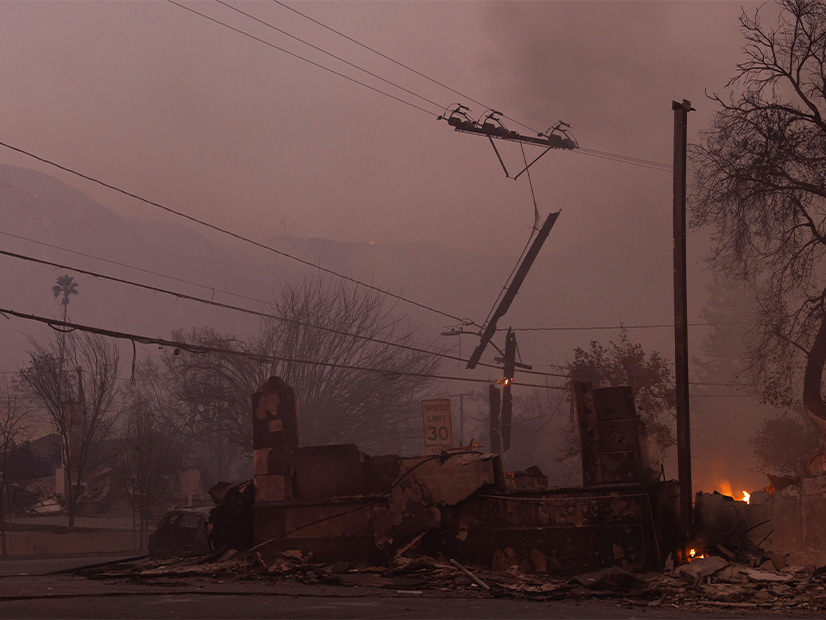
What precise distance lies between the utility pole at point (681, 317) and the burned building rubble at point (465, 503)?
1.72 feet

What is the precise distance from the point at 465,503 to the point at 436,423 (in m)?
10.4

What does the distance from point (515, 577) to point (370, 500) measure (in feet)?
10.4

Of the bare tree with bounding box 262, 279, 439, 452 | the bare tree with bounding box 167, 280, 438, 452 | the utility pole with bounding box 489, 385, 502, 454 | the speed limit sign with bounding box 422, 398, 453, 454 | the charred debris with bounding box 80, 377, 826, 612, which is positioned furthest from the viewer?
the bare tree with bounding box 262, 279, 439, 452

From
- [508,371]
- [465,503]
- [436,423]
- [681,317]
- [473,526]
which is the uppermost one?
[681,317]

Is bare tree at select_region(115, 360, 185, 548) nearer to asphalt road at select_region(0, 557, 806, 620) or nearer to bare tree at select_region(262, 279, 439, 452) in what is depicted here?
bare tree at select_region(262, 279, 439, 452)

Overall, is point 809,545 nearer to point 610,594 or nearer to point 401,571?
point 610,594

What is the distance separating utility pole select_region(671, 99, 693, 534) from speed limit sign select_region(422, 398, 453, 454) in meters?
10.5

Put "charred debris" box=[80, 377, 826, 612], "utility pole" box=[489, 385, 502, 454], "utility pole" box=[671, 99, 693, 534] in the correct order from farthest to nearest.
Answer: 1. "utility pole" box=[489, 385, 502, 454]
2. "utility pole" box=[671, 99, 693, 534]
3. "charred debris" box=[80, 377, 826, 612]

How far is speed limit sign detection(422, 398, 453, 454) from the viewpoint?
25.5m

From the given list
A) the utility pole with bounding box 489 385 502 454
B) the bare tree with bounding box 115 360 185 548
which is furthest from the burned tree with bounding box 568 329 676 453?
the bare tree with bounding box 115 360 185 548

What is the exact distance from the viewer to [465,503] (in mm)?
15336

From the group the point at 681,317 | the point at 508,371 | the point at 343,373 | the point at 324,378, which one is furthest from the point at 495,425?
the point at 681,317

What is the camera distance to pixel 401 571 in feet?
47.7

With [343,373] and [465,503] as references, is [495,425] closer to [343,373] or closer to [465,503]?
[343,373]
